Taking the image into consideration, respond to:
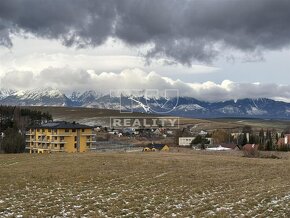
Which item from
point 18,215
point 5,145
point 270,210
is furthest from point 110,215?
point 5,145

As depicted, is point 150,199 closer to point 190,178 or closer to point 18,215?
point 18,215

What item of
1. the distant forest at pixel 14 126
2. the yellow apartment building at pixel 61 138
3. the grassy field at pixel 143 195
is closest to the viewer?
the grassy field at pixel 143 195

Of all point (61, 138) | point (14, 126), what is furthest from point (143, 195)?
point (14, 126)

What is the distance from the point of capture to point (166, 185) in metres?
35.8

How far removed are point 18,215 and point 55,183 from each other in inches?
580

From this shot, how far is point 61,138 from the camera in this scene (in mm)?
141125

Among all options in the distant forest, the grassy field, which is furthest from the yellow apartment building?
the grassy field

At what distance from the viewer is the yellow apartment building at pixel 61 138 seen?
462 ft

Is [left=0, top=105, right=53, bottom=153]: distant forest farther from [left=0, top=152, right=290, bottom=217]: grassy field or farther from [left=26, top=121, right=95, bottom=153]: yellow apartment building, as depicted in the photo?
[left=0, top=152, right=290, bottom=217]: grassy field

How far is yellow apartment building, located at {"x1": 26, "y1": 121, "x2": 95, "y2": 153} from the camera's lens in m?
141

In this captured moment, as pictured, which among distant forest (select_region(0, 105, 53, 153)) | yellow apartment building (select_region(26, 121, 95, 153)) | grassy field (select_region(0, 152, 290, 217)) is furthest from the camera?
yellow apartment building (select_region(26, 121, 95, 153))

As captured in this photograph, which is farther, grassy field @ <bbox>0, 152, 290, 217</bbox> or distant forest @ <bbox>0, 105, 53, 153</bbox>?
distant forest @ <bbox>0, 105, 53, 153</bbox>

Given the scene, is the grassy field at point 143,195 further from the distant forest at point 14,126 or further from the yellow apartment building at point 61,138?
the yellow apartment building at point 61,138

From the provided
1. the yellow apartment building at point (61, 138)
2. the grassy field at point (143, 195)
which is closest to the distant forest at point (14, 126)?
the yellow apartment building at point (61, 138)
